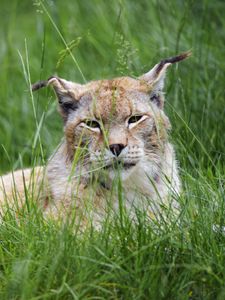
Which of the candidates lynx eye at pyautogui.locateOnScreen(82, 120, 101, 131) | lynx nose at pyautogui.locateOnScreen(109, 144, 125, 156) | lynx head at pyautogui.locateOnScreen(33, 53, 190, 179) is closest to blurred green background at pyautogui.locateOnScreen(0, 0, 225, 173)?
lynx head at pyautogui.locateOnScreen(33, 53, 190, 179)

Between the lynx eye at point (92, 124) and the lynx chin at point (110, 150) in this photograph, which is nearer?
the lynx chin at point (110, 150)

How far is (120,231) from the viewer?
4.86 meters

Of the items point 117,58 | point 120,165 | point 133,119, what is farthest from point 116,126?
point 117,58

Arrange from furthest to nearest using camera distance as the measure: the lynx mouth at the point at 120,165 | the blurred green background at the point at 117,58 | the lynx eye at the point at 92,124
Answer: the blurred green background at the point at 117,58, the lynx eye at the point at 92,124, the lynx mouth at the point at 120,165

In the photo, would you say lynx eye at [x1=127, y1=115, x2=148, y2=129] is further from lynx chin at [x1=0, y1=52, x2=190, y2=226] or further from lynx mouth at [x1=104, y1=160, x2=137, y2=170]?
lynx mouth at [x1=104, y1=160, x2=137, y2=170]

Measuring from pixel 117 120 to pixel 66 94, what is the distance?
0.55 meters

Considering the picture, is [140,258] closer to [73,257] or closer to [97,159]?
[73,257]

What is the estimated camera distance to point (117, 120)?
5852 millimetres

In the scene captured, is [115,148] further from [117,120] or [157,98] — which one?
[157,98]

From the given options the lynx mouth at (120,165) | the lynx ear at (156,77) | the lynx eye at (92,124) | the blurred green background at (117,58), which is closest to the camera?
the lynx mouth at (120,165)

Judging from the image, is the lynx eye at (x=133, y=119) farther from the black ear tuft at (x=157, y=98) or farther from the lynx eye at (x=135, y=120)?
the black ear tuft at (x=157, y=98)

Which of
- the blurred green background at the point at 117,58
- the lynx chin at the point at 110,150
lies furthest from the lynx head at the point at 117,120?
the blurred green background at the point at 117,58

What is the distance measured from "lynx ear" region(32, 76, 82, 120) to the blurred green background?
39.1 inches

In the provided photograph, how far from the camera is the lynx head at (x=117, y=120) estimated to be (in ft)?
18.6
